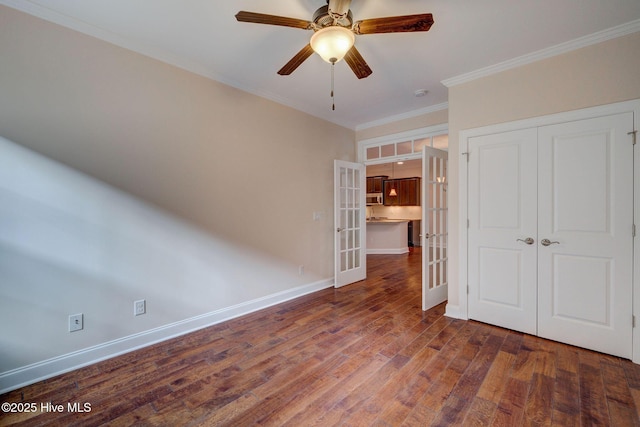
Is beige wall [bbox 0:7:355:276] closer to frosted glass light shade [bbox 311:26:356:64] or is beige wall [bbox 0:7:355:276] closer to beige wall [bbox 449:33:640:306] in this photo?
frosted glass light shade [bbox 311:26:356:64]

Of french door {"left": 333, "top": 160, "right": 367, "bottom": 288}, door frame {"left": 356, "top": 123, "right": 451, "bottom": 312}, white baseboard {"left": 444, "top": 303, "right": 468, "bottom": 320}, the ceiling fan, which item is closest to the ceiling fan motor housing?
the ceiling fan

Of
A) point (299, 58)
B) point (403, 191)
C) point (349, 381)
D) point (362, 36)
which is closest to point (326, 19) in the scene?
point (299, 58)

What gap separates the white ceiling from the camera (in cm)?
196

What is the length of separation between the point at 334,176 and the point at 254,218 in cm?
149

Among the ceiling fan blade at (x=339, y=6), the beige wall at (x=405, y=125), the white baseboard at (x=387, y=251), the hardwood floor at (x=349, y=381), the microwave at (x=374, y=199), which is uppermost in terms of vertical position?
the beige wall at (x=405, y=125)

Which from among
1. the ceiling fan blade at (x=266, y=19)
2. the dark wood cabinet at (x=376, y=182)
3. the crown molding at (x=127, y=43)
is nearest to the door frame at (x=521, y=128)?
the ceiling fan blade at (x=266, y=19)

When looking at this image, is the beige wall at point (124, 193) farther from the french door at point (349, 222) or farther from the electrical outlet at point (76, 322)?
the french door at point (349, 222)

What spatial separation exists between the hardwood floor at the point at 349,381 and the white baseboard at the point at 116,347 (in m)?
0.08

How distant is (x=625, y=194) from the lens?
2.18m

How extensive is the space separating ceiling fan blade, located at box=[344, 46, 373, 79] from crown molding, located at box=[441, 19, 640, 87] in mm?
1433

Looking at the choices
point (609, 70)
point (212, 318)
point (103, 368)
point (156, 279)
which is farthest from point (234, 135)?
point (609, 70)

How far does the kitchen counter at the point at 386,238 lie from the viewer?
7402 millimetres

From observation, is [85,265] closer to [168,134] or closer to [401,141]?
[168,134]

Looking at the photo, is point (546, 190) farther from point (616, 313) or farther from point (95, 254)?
point (95, 254)
